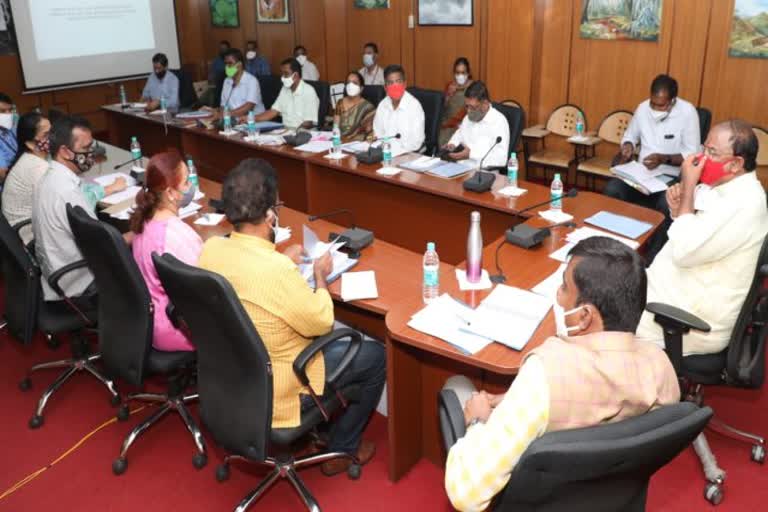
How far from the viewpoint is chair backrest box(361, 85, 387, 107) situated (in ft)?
18.8

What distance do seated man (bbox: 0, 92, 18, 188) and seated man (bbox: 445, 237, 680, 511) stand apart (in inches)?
176

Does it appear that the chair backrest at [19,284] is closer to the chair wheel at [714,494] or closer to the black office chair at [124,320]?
the black office chair at [124,320]

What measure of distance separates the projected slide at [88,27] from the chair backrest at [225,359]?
750 centimetres

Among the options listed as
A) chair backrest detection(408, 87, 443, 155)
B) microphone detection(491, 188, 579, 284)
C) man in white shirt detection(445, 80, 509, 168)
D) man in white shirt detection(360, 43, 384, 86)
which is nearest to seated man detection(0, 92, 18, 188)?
chair backrest detection(408, 87, 443, 155)

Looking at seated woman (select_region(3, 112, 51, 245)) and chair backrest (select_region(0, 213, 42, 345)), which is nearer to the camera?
chair backrest (select_region(0, 213, 42, 345))

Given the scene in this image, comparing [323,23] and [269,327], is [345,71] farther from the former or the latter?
[269,327]

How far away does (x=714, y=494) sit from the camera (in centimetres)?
253

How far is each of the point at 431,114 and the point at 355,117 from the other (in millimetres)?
734

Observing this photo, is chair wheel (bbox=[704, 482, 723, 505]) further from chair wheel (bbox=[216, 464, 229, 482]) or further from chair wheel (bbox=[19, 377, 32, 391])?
chair wheel (bbox=[19, 377, 32, 391])

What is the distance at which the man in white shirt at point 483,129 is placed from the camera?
179 inches

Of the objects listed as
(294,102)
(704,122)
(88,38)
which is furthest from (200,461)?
(88,38)

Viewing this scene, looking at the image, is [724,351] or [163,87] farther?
[163,87]

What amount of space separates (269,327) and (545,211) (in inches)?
71.0

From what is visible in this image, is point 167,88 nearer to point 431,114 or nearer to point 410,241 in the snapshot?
point 431,114
